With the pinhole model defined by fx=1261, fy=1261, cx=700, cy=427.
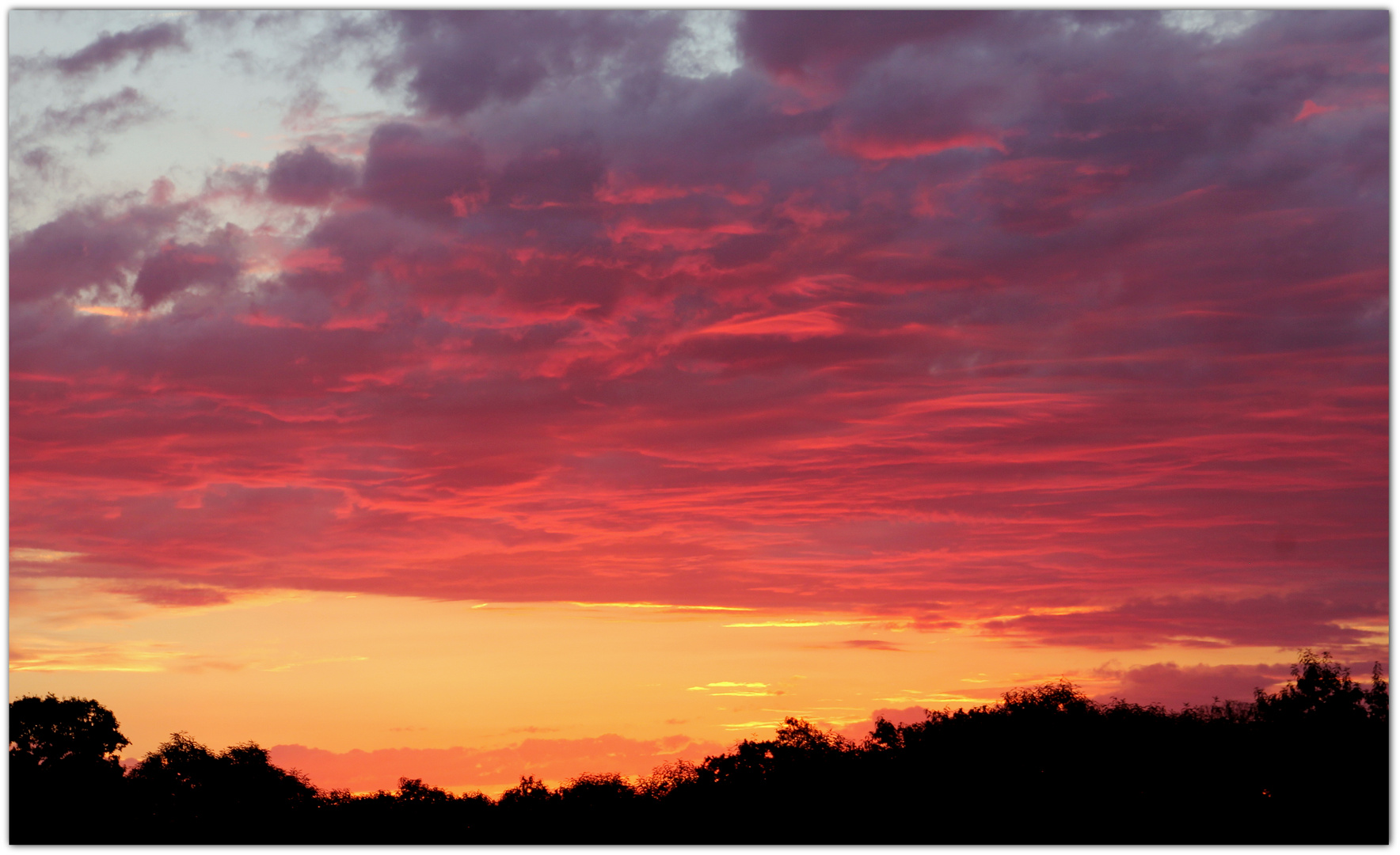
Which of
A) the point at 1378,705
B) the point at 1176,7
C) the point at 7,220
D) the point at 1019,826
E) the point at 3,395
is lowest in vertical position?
the point at 1019,826

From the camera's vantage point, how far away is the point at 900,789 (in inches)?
1277

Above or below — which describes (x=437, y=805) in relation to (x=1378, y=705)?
below

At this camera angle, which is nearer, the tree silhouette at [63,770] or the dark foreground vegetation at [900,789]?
the tree silhouette at [63,770]

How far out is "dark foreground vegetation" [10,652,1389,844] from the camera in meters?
28.1

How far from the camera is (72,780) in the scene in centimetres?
3456

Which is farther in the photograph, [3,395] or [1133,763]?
[1133,763]

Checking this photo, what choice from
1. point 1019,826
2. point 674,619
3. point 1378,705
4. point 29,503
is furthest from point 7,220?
point 1378,705

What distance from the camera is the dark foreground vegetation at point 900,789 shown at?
92.2 feet

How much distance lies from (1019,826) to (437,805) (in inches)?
586

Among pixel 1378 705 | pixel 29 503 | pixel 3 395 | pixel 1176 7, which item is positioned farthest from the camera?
pixel 1378 705

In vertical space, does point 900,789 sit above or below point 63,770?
below

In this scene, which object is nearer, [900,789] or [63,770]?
[900,789]

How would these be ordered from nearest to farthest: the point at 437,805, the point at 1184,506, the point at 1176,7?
1. the point at 1176,7
2. the point at 1184,506
3. the point at 437,805

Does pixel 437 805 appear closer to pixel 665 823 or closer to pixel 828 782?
pixel 665 823
